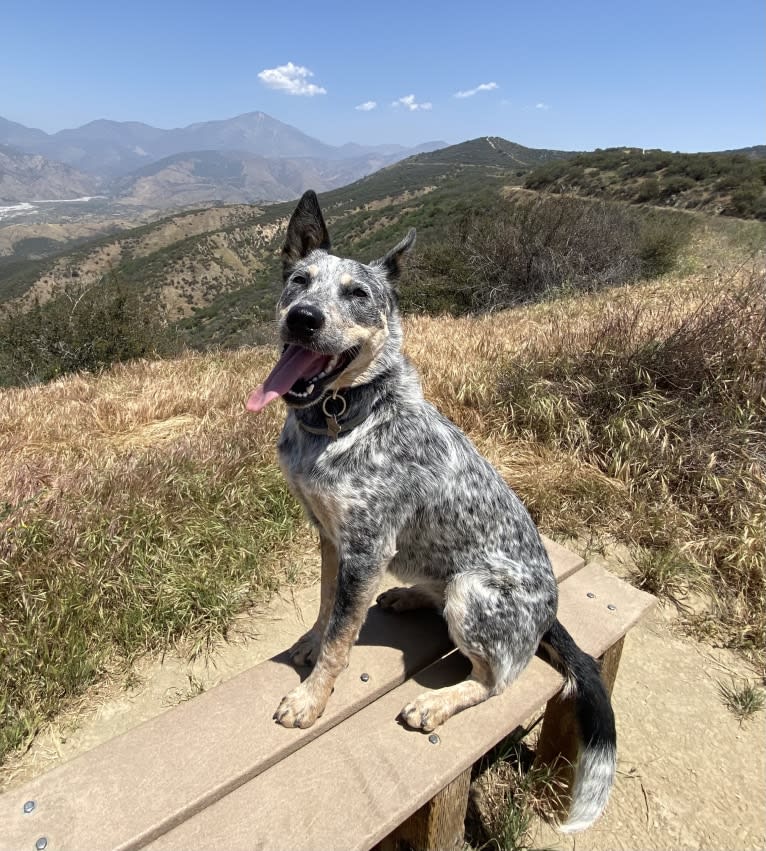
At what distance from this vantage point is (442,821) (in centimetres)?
189

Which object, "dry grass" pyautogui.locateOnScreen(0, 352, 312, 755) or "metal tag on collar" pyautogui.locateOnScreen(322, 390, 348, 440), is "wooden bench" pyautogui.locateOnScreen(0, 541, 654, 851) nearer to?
"metal tag on collar" pyautogui.locateOnScreen(322, 390, 348, 440)

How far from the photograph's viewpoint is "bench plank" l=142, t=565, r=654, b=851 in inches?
62.1

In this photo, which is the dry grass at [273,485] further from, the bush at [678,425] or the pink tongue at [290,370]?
the pink tongue at [290,370]

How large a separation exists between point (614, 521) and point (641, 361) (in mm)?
1756

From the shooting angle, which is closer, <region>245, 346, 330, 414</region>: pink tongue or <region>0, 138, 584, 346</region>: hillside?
<region>245, 346, 330, 414</region>: pink tongue

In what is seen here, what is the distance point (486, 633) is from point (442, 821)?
70cm

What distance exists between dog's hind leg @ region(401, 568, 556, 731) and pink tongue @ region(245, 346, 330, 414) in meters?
1.08

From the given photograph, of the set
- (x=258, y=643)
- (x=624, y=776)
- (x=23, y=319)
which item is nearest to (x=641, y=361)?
(x=624, y=776)

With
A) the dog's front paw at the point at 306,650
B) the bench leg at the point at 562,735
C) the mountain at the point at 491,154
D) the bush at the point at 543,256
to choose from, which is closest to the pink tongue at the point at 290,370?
the dog's front paw at the point at 306,650

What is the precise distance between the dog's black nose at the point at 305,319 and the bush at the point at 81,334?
522 inches

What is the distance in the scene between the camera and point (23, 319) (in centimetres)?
1576

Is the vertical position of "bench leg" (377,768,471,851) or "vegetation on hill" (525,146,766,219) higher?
"vegetation on hill" (525,146,766,219)

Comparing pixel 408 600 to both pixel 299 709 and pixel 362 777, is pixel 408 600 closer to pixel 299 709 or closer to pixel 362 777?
pixel 299 709

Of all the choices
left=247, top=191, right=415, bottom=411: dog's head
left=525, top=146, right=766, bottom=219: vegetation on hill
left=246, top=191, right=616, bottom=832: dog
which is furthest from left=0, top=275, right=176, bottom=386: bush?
left=525, top=146, right=766, bottom=219: vegetation on hill
